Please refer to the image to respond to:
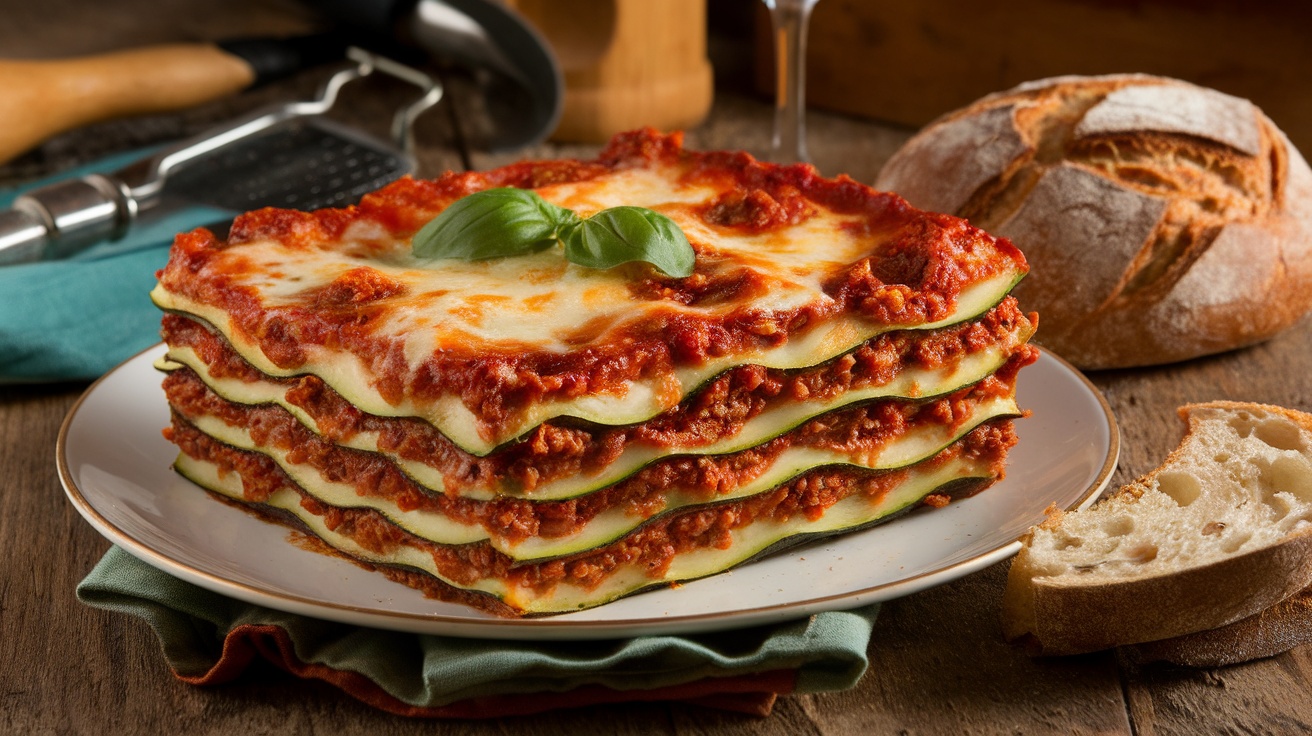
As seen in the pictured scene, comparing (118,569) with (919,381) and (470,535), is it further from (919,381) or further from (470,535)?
(919,381)

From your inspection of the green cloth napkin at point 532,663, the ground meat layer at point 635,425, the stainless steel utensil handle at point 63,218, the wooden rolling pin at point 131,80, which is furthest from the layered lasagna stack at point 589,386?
the wooden rolling pin at point 131,80

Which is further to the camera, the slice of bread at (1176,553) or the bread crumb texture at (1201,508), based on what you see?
the bread crumb texture at (1201,508)

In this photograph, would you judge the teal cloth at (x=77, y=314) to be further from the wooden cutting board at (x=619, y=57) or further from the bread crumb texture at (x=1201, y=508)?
the bread crumb texture at (x=1201, y=508)

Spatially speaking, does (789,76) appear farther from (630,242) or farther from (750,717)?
(750,717)

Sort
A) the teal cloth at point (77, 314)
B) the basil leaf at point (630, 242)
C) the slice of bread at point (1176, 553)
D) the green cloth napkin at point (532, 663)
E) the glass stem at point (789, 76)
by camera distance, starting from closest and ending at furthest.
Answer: the green cloth napkin at point (532, 663) → the slice of bread at point (1176, 553) → the basil leaf at point (630, 242) → the teal cloth at point (77, 314) → the glass stem at point (789, 76)

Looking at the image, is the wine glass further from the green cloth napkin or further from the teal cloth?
the green cloth napkin

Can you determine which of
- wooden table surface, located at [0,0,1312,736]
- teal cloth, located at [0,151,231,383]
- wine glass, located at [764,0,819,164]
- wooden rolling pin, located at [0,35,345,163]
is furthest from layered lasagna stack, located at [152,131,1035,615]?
wooden rolling pin, located at [0,35,345,163]

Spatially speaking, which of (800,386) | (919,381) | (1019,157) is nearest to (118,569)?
(800,386)
